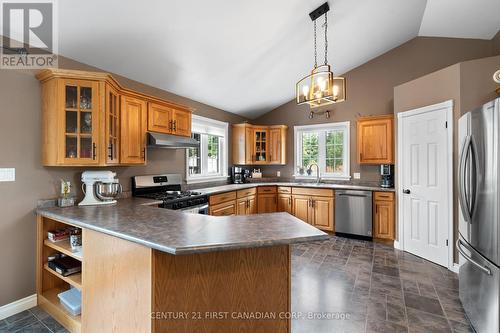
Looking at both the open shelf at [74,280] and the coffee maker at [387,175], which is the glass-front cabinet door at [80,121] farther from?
the coffee maker at [387,175]

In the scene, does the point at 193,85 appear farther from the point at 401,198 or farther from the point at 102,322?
the point at 401,198

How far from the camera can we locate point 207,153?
15.2ft

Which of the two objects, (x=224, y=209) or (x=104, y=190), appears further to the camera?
(x=224, y=209)

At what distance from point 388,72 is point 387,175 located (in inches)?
77.0

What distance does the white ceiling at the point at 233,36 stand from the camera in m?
2.21

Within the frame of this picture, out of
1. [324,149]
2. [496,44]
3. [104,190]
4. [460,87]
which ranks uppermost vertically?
[496,44]

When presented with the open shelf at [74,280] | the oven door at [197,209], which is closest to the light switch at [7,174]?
the open shelf at [74,280]

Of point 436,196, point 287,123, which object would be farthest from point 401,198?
point 287,123

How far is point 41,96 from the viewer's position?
2258 millimetres

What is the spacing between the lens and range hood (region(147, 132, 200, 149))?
2861 mm

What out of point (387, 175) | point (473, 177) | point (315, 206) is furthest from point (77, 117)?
point (387, 175)

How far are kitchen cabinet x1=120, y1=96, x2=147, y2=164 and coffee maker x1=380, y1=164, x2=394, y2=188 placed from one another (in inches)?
151

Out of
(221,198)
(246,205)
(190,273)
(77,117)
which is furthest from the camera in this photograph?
(246,205)

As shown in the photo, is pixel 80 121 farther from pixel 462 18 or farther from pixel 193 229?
pixel 462 18
